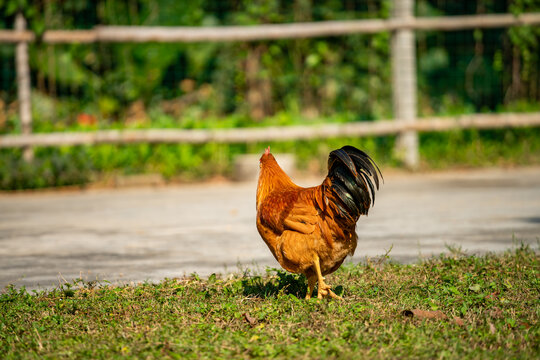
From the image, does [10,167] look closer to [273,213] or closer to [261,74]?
[261,74]

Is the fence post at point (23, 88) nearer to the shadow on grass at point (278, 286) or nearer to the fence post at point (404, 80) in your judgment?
the fence post at point (404, 80)

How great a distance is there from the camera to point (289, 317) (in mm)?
3793

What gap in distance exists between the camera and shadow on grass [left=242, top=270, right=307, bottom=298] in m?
4.42

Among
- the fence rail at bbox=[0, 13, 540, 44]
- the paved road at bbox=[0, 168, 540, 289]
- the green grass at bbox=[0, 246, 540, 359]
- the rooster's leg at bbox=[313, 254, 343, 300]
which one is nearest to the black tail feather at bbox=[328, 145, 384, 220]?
the rooster's leg at bbox=[313, 254, 343, 300]

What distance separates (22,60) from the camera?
10.9 meters

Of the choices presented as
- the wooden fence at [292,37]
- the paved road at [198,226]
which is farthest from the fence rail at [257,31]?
the paved road at [198,226]

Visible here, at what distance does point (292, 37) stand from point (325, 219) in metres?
7.81

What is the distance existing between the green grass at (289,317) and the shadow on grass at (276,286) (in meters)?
0.01

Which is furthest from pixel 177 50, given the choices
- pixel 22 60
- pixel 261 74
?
pixel 22 60

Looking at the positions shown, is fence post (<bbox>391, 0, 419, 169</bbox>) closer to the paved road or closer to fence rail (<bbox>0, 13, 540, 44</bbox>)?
fence rail (<bbox>0, 13, 540, 44</bbox>)

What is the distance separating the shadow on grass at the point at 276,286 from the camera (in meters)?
4.42

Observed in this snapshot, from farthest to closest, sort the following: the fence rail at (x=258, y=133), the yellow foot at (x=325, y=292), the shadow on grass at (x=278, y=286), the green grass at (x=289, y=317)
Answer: the fence rail at (x=258, y=133)
the shadow on grass at (x=278, y=286)
the yellow foot at (x=325, y=292)
the green grass at (x=289, y=317)

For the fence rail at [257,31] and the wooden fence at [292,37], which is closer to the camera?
the wooden fence at [292,37]

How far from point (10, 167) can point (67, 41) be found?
2354mm
